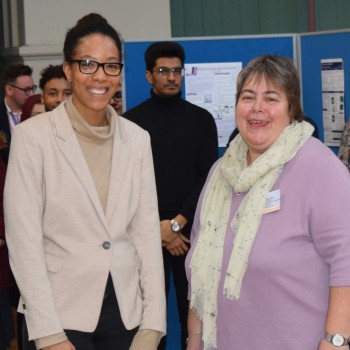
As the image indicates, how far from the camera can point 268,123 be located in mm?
2637

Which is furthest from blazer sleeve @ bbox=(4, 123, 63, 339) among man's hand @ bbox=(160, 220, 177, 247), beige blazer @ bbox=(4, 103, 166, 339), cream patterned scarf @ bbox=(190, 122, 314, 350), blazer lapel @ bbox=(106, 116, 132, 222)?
man's hand @ bbox=(160, 220, 177, 247)

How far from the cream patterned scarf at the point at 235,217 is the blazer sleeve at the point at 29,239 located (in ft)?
1.63

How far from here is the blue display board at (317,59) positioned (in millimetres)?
4730

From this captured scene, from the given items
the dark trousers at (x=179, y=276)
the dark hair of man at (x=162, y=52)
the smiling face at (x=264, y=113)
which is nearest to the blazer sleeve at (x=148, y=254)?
the smiling face at (x=264, y=113)

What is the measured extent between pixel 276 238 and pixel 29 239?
71 centimetres

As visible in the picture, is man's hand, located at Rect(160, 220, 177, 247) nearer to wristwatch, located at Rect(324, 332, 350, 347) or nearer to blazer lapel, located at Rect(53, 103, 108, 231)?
blazer lapel, located at Rect(53, 103, 108, 231)

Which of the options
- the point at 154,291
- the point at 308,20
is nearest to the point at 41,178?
the point at 154,291

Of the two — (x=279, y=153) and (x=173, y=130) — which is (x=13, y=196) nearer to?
(x=279, y=153)

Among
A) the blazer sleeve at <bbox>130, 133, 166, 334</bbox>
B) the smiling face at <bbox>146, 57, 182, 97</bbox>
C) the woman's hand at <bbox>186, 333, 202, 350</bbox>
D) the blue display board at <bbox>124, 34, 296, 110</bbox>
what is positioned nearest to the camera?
the blazer sleeve at <bbox>130, 133, 166, 334</bbox>

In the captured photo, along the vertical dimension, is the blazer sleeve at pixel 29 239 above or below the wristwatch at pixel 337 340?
above

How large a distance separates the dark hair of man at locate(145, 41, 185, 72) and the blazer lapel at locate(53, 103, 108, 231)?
2.08 metres

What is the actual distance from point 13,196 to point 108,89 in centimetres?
44

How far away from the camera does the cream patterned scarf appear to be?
253cm

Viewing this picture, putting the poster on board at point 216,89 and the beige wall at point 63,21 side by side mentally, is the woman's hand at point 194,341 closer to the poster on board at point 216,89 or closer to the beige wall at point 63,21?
the poster on board at point 216,89
